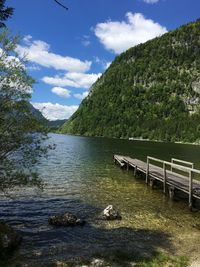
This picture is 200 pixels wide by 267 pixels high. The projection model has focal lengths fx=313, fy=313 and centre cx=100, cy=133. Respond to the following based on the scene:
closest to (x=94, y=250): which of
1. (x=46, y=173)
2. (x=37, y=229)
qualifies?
(x=37, y=229)

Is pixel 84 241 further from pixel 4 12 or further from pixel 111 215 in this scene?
pixel 4 12

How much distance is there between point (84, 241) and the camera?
1523 cm

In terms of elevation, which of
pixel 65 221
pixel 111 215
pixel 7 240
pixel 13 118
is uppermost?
pixel 13 118

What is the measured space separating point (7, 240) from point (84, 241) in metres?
3.76

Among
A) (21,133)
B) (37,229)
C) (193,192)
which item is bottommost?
(37,229)

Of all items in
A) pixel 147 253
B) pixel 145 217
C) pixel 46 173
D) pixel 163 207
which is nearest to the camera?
pixel 147 253

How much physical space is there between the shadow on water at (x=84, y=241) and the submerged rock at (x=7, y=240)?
36 cm

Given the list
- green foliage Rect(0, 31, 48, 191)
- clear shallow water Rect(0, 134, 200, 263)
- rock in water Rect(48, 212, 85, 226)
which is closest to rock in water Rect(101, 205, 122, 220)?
clear shallow water Rect(0, 134, 200, 263)

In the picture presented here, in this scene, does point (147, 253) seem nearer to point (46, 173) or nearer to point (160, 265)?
point (160, 265)

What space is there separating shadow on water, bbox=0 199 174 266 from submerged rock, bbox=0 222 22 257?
36 centimetres

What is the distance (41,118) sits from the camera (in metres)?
16.2

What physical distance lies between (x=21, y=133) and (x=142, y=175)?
83.8ft

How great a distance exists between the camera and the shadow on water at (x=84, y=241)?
13.1 meters

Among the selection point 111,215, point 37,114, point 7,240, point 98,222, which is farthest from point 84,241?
point 37,114
